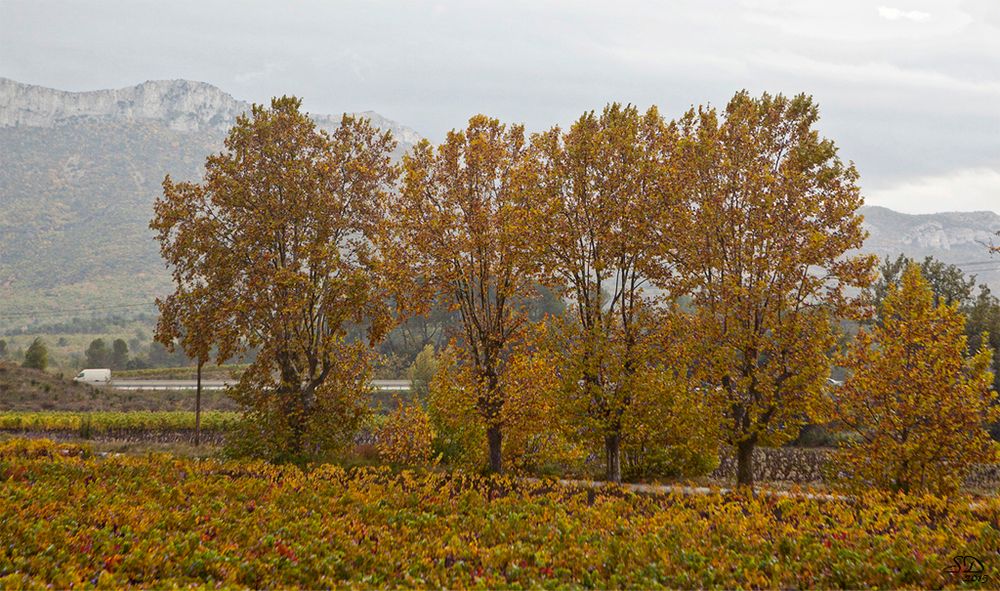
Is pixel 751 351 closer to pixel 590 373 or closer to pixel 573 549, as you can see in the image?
pixel 590 373

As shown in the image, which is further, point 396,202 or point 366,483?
point 396,202

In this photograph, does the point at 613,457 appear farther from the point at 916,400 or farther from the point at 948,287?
the point at 948,287

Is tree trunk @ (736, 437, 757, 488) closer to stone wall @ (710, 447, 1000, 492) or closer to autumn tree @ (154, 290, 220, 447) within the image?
stone wall @ (710, 447, 1000, 492)

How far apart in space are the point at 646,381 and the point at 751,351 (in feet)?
9.53

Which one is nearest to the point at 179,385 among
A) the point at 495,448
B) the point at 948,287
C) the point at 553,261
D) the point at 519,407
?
the point at 495,448

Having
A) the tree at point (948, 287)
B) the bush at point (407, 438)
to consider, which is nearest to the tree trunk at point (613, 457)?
the bush at point (407, 438)

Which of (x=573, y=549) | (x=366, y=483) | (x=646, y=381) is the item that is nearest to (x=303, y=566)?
(x=573, y=549)

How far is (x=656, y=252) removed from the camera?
17.1m

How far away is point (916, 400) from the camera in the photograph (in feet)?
45.4

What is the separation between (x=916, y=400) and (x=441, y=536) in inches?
438

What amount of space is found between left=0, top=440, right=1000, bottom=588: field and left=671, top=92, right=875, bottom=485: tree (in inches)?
144

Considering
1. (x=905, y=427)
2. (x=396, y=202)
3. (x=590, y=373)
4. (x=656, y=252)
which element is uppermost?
(x=396, y=202)

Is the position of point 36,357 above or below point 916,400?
below

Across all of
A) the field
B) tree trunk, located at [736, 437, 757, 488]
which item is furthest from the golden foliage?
tree trunk, located at [736, 437, 757, 488]
